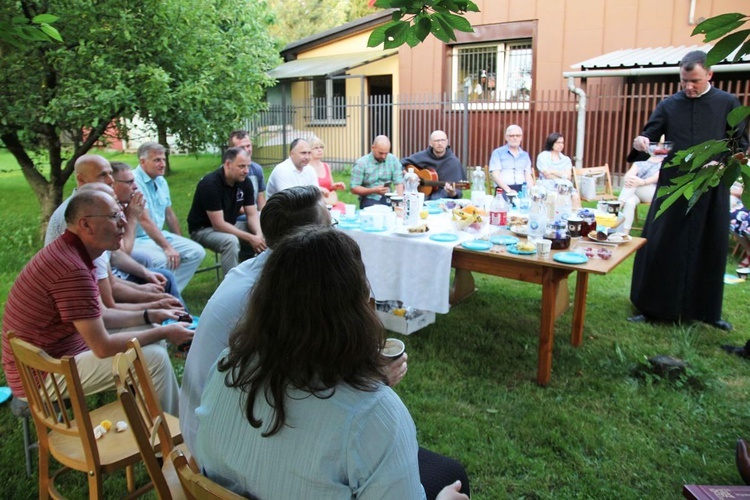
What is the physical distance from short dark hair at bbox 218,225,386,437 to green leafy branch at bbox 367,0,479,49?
89cm

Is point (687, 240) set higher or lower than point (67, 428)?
higher

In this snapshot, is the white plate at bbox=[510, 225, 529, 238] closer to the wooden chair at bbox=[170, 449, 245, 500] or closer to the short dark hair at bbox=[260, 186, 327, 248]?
the short dark hair at bbox=[260, 186, 327, 248]

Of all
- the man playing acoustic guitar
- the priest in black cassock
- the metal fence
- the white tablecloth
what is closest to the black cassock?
the priest in black cassock

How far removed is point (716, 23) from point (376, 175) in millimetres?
4790

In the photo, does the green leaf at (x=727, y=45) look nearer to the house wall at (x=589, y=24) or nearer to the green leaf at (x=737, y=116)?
the green leaf at (x=737, y=116)

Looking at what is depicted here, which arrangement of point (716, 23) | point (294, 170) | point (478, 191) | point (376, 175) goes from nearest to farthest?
point (716, 23) < point (478, 191) < point (294, 170) < point (376, 175)

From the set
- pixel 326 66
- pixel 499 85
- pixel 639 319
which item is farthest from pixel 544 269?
pixel 326 66

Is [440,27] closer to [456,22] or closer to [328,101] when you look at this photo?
[456,22]

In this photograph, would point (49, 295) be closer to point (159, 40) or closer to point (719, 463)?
point (719, 463)

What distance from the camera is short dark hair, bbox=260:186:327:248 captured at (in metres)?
2.20

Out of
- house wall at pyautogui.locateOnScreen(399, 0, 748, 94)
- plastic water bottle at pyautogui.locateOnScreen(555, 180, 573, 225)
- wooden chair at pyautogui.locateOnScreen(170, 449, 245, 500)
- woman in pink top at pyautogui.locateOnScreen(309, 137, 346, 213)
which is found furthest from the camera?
house wall at pyautogui.locateOnScreen(399, 0, 748, 94)

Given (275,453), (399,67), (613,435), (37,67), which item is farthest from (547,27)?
(275,453)

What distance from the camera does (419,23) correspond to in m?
1.96

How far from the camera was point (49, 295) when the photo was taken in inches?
94.2
